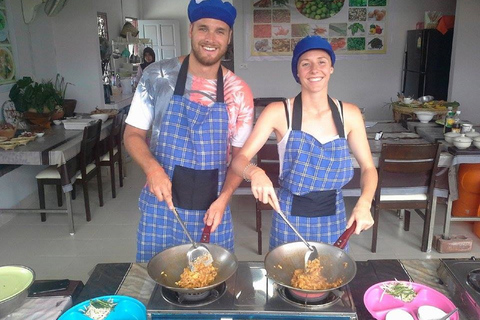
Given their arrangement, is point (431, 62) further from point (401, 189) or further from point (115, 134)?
point (115, 134)

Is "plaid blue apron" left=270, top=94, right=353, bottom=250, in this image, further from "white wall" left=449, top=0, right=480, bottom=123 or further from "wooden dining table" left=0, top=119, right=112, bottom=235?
"white wall" left=449, top=0, right=480, bottom=123

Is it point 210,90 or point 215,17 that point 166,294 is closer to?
point 210,90

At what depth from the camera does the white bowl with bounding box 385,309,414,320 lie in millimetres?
1204

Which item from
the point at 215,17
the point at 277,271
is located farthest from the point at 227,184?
the point at 215,17

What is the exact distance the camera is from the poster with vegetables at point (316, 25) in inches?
253

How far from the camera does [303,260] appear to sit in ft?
4.54

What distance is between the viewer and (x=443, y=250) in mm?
3344

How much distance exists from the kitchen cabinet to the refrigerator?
462cm

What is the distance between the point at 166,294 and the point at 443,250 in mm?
2769

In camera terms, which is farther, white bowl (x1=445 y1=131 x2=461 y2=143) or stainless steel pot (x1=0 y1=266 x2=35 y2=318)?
white bowl (x1=445 y1=131 x2=461 y2=143)

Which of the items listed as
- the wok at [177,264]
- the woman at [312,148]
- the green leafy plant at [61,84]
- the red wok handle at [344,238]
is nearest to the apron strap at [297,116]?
the woman at [312,148]

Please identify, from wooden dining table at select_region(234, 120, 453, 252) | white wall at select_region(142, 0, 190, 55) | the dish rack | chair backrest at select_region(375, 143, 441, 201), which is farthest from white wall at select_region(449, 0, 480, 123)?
white wall at select_region(142, 0, 190, 55)

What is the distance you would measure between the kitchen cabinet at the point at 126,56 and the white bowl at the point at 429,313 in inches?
258

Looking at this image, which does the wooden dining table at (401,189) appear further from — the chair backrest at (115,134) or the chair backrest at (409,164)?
the chair backrest at (115,134)
